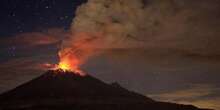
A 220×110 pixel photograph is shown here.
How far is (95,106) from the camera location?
184m

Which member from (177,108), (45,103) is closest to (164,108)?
(177,108)

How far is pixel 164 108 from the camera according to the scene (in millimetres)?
194875

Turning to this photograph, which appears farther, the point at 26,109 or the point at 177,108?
the point at 177,108

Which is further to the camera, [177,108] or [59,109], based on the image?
[177,108]

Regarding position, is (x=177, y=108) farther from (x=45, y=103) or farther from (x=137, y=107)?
(x=45, y=103)

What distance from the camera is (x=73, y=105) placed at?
618 feet

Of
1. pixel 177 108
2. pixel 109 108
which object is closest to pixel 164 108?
pixel 177 108

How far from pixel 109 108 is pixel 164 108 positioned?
2716 cm

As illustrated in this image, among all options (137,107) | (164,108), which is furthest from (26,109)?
(164,108)

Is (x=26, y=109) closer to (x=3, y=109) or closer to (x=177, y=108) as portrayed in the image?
(x=3, y=109)

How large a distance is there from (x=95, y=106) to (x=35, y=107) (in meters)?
24.5

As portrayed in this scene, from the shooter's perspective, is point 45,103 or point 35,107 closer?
point 35,107

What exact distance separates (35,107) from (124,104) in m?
38.7

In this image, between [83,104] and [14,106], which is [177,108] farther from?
[14,106]
